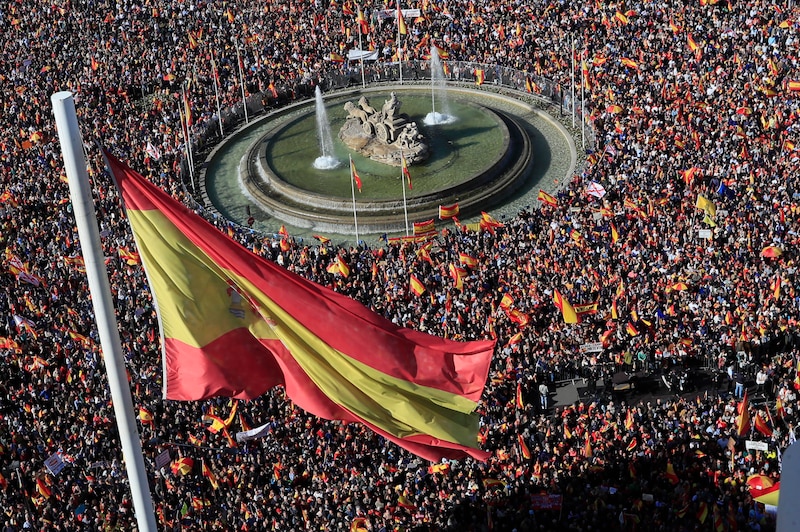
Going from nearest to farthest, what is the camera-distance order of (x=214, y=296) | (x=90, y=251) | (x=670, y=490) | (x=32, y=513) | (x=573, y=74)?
(x=90, y=251) → (x=214, y=296) → (x=670, y=490) → (x=32, y=513) → (x=573, y=74)

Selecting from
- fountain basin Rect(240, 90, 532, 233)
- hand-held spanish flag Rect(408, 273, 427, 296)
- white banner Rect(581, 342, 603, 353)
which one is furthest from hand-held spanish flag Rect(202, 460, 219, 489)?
fountain basin Rect(240, 90, 532, 233)

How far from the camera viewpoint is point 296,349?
18.6m

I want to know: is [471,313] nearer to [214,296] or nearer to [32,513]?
[32,513]

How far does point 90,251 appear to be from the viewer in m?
15.5

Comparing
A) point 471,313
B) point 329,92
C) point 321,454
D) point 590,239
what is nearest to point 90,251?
point 321,454

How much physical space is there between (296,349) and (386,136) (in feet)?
112

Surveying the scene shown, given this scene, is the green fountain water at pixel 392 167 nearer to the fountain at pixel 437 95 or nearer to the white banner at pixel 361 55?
the fountain at pixel 437 95

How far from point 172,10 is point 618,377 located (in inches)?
1642

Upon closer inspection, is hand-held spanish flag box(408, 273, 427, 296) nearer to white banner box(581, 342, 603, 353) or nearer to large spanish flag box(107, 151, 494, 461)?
white banner box(581, 342, 603, 353)

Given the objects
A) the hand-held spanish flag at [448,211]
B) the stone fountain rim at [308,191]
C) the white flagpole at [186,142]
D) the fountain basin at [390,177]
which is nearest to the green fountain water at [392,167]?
the fountain basin at [390,177]

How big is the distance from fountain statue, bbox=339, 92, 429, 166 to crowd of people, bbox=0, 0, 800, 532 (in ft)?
20.7

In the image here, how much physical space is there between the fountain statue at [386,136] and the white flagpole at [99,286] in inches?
1367

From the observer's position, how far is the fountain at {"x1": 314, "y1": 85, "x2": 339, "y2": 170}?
52.6m

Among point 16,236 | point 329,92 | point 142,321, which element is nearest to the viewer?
point 142,321
